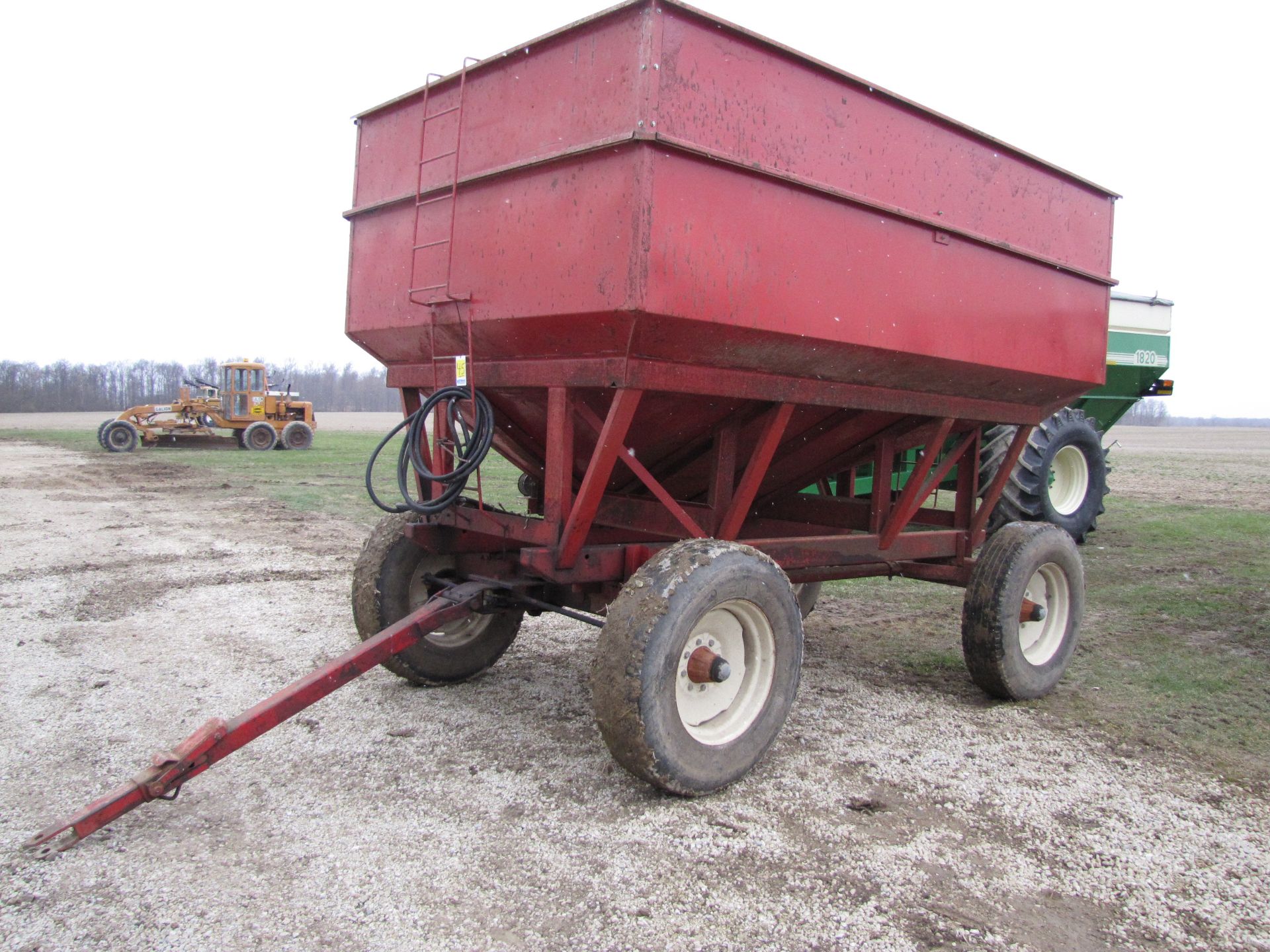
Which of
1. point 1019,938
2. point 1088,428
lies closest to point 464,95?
point 1019,938

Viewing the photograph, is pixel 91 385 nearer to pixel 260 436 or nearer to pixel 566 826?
pixel 260 436

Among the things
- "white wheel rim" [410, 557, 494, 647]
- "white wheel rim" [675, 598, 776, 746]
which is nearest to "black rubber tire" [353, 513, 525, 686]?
"white wheel rim" [410, 557, 494, 647]

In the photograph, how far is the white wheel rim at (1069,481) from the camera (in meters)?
9.05

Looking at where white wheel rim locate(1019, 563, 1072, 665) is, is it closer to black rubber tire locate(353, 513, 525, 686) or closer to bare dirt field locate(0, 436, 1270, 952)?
bare dirt field locate(0, 436, 1270, 952)

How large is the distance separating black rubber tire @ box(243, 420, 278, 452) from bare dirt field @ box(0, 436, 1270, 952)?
782 inches

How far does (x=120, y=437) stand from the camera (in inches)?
895

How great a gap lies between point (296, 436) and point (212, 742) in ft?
77.1

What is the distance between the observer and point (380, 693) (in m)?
4.50

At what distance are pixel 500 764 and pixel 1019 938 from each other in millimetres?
1963

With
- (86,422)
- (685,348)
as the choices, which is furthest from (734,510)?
(86,422)

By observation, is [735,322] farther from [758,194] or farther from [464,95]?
[464,95]

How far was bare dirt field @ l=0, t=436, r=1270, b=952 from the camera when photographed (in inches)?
102

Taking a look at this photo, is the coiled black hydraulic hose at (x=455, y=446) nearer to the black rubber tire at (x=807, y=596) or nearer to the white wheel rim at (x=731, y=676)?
the white wheel rim at (x=731, y=676)

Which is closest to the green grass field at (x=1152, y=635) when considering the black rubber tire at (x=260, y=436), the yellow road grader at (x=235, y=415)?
the black rubber tire at (x=260, y=436)
